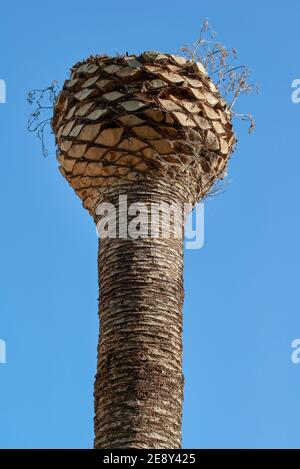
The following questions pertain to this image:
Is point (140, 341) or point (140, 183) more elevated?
point (140, 183)

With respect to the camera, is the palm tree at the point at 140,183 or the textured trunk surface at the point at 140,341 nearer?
the textured trunk surface at the point at 140,341

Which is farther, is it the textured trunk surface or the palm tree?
the palm tree

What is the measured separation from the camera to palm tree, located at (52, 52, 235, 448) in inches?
356

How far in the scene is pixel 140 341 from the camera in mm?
9188

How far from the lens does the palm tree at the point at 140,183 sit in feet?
29.7

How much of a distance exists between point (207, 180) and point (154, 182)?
654 mm

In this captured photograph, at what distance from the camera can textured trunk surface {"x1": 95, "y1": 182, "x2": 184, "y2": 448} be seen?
8.93 m

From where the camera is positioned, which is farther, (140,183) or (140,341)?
(140,183)

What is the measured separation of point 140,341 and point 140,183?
133 centimetres

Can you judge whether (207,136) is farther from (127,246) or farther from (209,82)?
(127,246)

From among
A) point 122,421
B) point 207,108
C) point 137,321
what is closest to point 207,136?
point 207,108

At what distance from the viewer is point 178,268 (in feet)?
32.1
